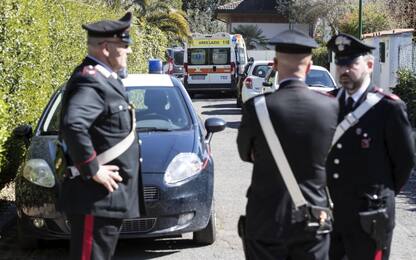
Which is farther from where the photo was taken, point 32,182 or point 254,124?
point 32,182

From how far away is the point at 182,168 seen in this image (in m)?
6.16

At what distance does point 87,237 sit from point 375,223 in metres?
1.64

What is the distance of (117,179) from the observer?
3.94 meters

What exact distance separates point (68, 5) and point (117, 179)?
9.15m

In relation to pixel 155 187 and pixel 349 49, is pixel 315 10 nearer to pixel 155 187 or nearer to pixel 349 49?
pixel 155 187

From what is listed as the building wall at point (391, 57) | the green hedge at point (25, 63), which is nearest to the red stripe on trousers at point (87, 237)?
the green hedge at point (25, 63)

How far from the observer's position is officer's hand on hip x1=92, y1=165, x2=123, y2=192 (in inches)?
152

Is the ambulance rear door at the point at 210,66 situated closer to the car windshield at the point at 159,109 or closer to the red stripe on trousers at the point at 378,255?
the car windshield at the point at 159,109

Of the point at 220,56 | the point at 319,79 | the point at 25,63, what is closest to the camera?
the point at 25,63

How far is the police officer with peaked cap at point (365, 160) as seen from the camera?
3.88 m

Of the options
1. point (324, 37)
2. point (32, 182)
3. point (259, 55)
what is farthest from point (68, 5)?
point (324, 37)

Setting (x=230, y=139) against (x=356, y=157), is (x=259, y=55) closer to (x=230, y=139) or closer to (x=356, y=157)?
(x=230, y=139)

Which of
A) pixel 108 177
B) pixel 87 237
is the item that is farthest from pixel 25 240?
pixel 108 177

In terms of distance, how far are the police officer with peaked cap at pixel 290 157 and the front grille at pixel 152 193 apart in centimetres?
242
